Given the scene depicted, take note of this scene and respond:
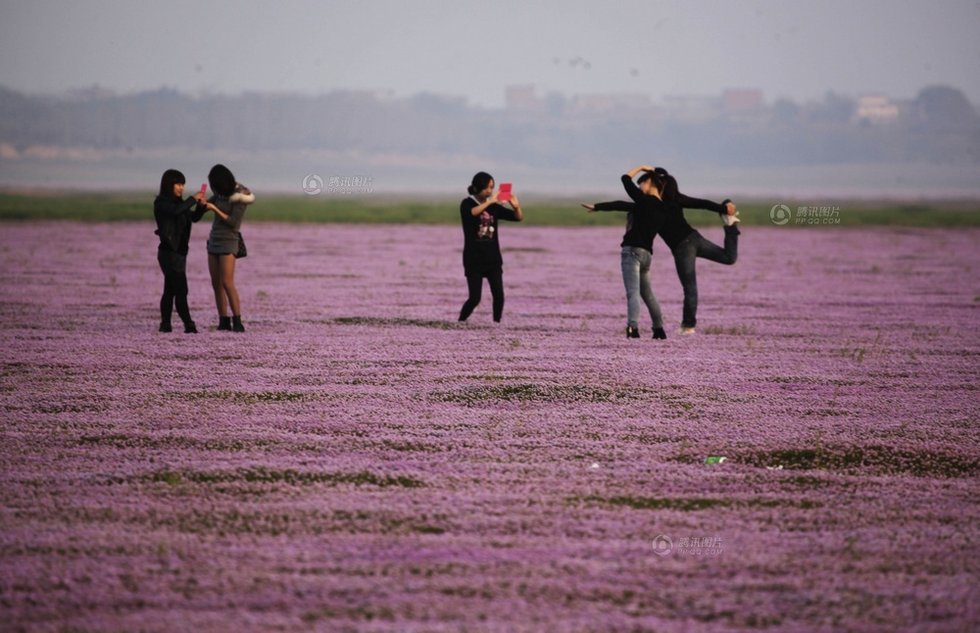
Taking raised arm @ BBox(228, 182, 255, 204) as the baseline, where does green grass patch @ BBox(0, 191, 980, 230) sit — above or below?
above

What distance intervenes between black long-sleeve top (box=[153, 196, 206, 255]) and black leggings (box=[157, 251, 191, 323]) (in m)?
0.13

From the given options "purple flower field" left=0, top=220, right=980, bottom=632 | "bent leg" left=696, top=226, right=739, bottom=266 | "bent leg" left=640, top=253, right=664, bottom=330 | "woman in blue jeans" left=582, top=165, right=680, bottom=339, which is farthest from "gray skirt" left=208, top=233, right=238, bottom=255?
"bent leg" left=696, top=226, right=739, bottom=266

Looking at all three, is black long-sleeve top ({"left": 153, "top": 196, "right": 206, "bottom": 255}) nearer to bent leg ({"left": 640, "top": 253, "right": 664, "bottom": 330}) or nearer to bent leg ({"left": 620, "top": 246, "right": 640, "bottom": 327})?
bent leg ({"left": 620, "top": 246, "right": 640, "bottom": 327})

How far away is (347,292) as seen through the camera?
87.8ft

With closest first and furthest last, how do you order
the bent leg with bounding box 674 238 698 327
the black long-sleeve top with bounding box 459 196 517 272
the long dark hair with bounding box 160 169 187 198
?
the long dark hair with bounding box 160 169 187 198, the bent leg with bounding box 674 238 698 327, the black long-sleeve top with bounding box 459 196 517 272

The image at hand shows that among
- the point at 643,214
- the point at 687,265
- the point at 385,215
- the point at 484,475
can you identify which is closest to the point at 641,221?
the point at 643,214

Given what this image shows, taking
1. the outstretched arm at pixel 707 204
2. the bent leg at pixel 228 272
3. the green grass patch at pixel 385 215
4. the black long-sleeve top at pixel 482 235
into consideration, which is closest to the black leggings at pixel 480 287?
the black long-sleeve top at pixel 482 235

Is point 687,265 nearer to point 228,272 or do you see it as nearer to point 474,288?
point 474,288

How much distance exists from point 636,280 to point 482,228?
280 centimetres

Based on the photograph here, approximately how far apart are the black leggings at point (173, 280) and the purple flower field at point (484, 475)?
43cm

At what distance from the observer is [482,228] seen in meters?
18.2

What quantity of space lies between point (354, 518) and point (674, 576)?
244 cm

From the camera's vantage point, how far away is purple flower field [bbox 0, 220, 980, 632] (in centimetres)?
649

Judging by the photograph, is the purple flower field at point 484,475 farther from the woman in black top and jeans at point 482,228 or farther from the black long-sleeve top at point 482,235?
the black long-sleeve top at point 482,235
